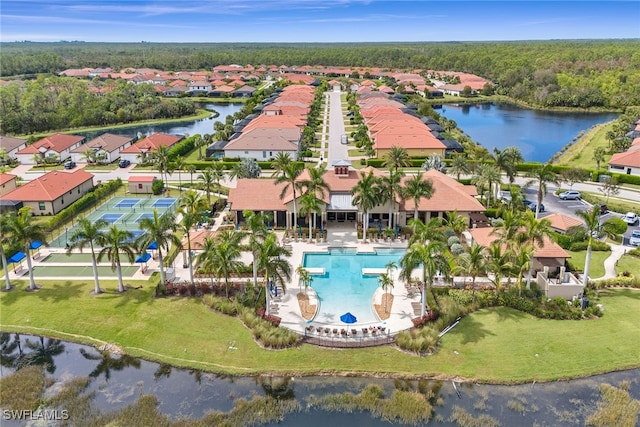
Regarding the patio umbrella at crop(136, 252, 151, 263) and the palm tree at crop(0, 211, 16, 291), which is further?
the patio umbrella at crop(136, 252, 151, 263)

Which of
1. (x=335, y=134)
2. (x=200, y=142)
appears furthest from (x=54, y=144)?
(x=335, y=134)

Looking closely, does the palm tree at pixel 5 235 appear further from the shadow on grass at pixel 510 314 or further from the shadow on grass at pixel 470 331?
the shadow on grass at pixel 510 314

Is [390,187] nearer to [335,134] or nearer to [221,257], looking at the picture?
[221,257]

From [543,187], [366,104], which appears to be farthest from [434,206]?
[366,104]

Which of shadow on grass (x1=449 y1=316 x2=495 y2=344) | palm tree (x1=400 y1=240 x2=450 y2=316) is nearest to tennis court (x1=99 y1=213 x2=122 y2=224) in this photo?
palm tree (x1=400 y1=240 x2=450 y2=316)

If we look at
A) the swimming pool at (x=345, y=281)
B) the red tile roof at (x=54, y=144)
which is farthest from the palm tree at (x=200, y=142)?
the swimming pool at (x=345, y=281)

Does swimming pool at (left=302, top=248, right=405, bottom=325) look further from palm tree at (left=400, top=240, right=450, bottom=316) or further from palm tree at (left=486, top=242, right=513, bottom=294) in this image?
palm tree at (left=486, top=242, right=513, bottom=294)

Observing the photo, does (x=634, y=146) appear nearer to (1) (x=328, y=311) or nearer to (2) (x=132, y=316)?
(1) (x=328, y=311)
